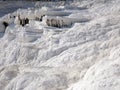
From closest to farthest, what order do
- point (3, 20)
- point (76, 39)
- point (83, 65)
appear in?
point (83, 65) → point (76, 39) → point (3, 20)

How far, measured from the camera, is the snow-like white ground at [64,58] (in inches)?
176

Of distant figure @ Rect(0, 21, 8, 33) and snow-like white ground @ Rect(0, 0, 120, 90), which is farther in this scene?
distant figure @ Rect(0, 21, 8, 33)

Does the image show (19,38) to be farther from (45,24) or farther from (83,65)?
(83,65)

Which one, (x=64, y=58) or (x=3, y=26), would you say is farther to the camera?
(x=3, y=26)

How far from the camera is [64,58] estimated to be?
6309mm

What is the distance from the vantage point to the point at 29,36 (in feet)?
27.1

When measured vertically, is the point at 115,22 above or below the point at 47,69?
above

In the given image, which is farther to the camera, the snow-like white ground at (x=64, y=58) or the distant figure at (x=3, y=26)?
the distant figure at (x=3, y=26)

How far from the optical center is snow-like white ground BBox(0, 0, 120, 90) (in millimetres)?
4477

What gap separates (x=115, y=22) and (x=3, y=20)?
6737mm

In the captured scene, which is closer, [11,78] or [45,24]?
[11,78]

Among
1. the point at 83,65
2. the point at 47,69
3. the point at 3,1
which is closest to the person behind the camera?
the point at 83,65

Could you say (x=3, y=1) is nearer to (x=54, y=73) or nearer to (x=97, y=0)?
(x=97, y=0)

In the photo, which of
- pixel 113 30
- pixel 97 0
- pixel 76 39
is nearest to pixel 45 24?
pixel 76 39
